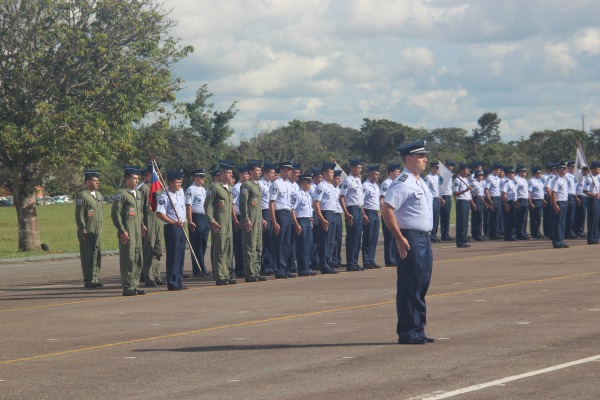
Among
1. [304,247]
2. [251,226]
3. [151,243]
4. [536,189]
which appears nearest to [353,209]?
[304,247]

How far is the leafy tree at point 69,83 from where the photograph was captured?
99.6 feet

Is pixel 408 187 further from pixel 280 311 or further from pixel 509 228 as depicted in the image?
pixel 509 228

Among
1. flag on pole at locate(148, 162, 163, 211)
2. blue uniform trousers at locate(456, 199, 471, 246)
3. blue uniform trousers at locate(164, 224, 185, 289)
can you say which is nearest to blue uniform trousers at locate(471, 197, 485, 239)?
blue uniform trousers at locate(456, 199, 471, 246)

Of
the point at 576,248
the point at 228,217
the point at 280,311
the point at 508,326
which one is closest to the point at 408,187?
the point at 508,326

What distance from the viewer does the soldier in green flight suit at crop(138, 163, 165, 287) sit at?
2077 cm

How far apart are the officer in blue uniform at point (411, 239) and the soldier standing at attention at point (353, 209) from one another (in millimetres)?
10622

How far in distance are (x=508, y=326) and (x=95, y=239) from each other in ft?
33.9

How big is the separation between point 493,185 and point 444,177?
1.90 meters

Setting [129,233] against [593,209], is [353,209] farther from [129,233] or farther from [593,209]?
[593,209]

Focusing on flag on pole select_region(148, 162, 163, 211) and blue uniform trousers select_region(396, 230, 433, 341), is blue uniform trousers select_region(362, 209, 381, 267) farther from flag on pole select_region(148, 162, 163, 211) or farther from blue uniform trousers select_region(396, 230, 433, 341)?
blue uniform trousers select_region(396, 230, 433, 341)

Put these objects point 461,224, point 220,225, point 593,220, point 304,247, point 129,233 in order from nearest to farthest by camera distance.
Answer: point 129,233 → point 220,225 → point 304,247 → point 593,220 → point 461,224

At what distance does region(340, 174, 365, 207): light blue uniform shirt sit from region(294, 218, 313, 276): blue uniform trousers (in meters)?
1.24

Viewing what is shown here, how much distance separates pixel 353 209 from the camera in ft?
75.7

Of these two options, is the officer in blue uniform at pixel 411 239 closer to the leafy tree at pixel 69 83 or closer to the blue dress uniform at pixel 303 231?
the blue dress uniform at pixel 303 231
